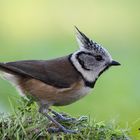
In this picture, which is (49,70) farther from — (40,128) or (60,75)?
(40,128)

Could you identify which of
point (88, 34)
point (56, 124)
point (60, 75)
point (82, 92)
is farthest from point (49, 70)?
point (88, 34)

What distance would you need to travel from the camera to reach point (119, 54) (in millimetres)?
10664

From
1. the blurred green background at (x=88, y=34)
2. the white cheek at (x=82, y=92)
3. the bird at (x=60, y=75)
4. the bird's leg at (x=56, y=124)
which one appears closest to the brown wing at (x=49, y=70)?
the bird at (x=60, y=75)

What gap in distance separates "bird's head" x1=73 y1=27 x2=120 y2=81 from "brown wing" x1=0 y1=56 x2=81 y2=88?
0.27 feet

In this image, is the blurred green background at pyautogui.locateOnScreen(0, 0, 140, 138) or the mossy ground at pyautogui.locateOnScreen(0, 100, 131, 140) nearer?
the mossy ground at pyautogui.locateOnScreen(0, 100, 131, 140)

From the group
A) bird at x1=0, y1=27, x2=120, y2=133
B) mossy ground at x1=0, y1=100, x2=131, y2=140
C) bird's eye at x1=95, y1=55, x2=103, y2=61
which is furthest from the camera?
bird's eye at x1=95, y1=55, x2=103, y2=61

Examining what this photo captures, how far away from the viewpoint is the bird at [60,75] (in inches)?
250

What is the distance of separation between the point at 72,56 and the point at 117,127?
1067mm

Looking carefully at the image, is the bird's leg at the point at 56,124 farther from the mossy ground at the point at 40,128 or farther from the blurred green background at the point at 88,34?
the blurred green background at the point at 88,34

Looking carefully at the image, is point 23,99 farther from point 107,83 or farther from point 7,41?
point 7,41

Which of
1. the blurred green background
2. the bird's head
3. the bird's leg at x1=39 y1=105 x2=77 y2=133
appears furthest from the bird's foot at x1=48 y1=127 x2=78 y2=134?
the blurred green background

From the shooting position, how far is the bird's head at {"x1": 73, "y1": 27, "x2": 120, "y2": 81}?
21.1ft

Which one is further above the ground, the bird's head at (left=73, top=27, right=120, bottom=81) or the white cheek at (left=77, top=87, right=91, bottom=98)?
the bird's head at (left=73, top=27, right=120, bottom=81)

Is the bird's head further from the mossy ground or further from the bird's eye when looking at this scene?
the mossy ground
